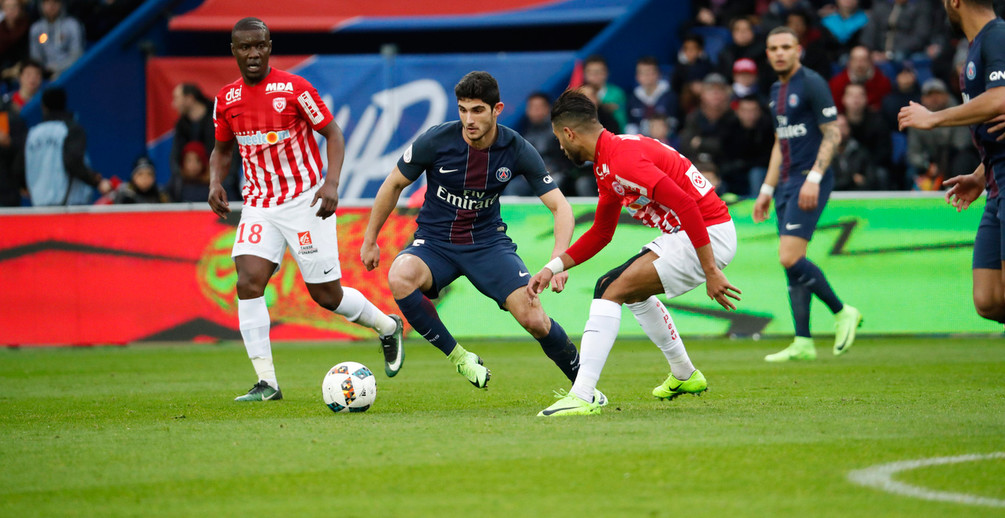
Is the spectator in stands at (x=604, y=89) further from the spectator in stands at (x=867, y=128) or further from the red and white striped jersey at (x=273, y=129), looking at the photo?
the red and white striped jersey at (x=273, y=129)

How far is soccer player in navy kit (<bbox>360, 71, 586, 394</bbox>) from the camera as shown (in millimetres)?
7680

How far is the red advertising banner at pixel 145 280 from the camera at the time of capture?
43.6ft

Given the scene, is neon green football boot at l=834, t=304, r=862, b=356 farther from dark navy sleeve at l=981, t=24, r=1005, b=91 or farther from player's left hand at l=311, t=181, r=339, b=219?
dark navy sleeve at l=981, t=24, r=1005, b=91

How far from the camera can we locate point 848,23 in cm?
1714

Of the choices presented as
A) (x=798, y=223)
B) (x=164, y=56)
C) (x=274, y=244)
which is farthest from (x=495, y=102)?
(x=164, y=56)

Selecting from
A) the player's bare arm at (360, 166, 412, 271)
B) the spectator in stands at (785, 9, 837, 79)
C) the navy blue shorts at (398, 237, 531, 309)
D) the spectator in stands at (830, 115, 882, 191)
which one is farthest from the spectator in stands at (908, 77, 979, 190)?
the player's bare arm at (360, 166, 412, 271)

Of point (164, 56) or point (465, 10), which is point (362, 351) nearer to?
point (465, 10)

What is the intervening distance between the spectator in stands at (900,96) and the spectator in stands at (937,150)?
347 millimetres

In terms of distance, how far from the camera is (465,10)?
18844mm

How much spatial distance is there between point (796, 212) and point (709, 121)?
5.12 m

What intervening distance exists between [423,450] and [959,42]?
12.9m

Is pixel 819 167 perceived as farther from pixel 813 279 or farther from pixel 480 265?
pixel 480 265

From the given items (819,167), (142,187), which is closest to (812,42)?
(819,167)

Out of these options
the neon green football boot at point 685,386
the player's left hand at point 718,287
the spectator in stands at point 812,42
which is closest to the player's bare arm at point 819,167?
the neon green football boot at point 685,386
